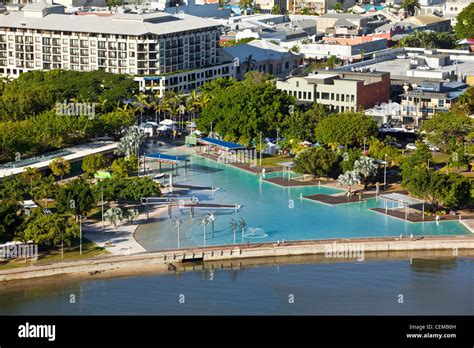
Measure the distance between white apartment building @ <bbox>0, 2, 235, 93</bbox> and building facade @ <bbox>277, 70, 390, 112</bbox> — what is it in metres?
7.84

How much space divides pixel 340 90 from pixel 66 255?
88.3ft

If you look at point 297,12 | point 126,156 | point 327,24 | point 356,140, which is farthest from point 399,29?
point 126,156

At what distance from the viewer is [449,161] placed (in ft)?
166

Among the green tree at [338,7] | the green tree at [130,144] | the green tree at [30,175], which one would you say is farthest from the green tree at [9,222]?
the green tree at [338,7]

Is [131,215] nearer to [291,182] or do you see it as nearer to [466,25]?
[291,182]

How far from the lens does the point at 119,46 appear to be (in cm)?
6794

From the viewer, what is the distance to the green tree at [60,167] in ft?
160

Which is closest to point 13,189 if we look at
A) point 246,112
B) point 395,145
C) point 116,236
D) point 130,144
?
point 116,236

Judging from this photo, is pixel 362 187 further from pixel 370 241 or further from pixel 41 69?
pixel 41 69

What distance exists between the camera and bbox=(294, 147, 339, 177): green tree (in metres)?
49.3

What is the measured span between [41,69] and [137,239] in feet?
107

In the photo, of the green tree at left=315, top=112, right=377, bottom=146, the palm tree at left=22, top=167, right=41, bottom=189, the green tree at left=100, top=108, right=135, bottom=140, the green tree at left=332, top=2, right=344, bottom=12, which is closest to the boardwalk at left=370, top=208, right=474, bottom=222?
the green tree at left=315, top=112, right=377, bottom=146

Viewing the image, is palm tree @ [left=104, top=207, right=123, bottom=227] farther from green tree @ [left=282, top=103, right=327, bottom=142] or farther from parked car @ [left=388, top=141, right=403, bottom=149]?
parked car @ [left=388, top=141, right=403, bottom=149]

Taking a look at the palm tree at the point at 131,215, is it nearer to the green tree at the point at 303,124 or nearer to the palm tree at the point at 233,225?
the palm tree at the point at 233,225
